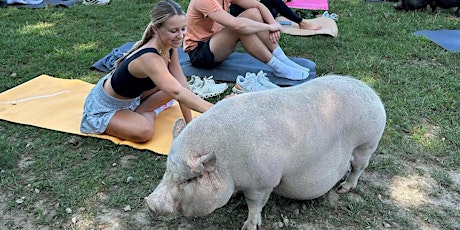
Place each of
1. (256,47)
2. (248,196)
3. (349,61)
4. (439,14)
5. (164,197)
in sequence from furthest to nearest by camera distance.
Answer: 1. (439,14)
2. (349,61)
3. (256,47)
4. (248,196)
5. (164,197)

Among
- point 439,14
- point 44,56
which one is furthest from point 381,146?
point 439,14

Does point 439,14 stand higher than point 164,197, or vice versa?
point 164,197

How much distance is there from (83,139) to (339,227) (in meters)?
2.16

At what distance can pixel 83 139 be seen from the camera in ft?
12.1

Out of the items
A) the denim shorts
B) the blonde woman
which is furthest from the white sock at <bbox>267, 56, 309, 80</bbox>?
the denim shorts

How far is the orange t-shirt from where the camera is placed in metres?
4.36

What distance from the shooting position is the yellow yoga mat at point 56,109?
3740 mm

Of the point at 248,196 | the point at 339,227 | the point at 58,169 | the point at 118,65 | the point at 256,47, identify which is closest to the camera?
the point at 248,196

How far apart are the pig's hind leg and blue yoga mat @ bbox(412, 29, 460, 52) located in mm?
3393

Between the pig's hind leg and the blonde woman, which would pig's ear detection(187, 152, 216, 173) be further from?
the pig's hind leg

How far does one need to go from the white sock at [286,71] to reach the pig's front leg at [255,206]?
225 centimetres

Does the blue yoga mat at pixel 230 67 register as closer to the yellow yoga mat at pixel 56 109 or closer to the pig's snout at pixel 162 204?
the yellow yoga mat at pixel 56 109

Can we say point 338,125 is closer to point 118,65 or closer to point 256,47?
point 118,65

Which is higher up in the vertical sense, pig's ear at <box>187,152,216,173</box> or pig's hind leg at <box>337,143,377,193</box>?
pig's ear at <box>187,152,216,173</box>
